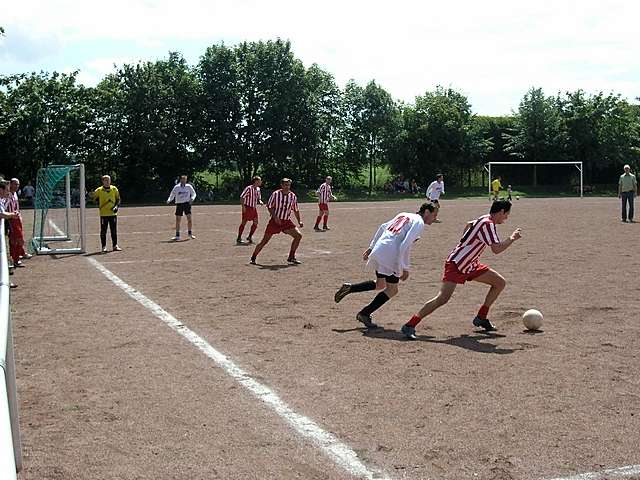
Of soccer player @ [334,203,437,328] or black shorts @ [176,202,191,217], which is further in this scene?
black shorts @ [176,202,191,217]

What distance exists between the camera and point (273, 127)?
57.8 m

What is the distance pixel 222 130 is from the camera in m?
57.0

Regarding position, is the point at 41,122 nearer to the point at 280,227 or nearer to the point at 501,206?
the point at 280,227

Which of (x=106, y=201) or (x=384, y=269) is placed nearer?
(x=384, y=269)

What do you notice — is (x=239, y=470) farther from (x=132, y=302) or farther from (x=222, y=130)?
(x=222, y=130)

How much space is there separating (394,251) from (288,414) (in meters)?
3.49

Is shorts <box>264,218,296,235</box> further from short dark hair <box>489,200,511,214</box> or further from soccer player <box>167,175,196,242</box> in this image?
short dark hair <box>489,200,511,214</box>

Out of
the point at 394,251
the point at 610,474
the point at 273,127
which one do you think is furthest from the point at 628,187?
the point at 273,127

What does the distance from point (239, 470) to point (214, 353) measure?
320 centimetres

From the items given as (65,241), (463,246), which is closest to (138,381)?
(463,246)

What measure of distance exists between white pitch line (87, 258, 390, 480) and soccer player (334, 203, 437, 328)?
2.00 meters

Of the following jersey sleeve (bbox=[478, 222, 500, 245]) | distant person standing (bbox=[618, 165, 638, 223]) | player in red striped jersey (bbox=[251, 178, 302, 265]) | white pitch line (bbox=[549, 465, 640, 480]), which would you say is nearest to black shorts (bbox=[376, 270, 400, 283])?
jersey sleeve (bbox=[478, 222, 500, 245])

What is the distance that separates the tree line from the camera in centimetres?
5294

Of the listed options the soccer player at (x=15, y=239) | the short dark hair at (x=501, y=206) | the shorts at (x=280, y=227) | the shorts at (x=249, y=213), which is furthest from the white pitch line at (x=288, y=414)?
the shorts at (x=249, y=213)
